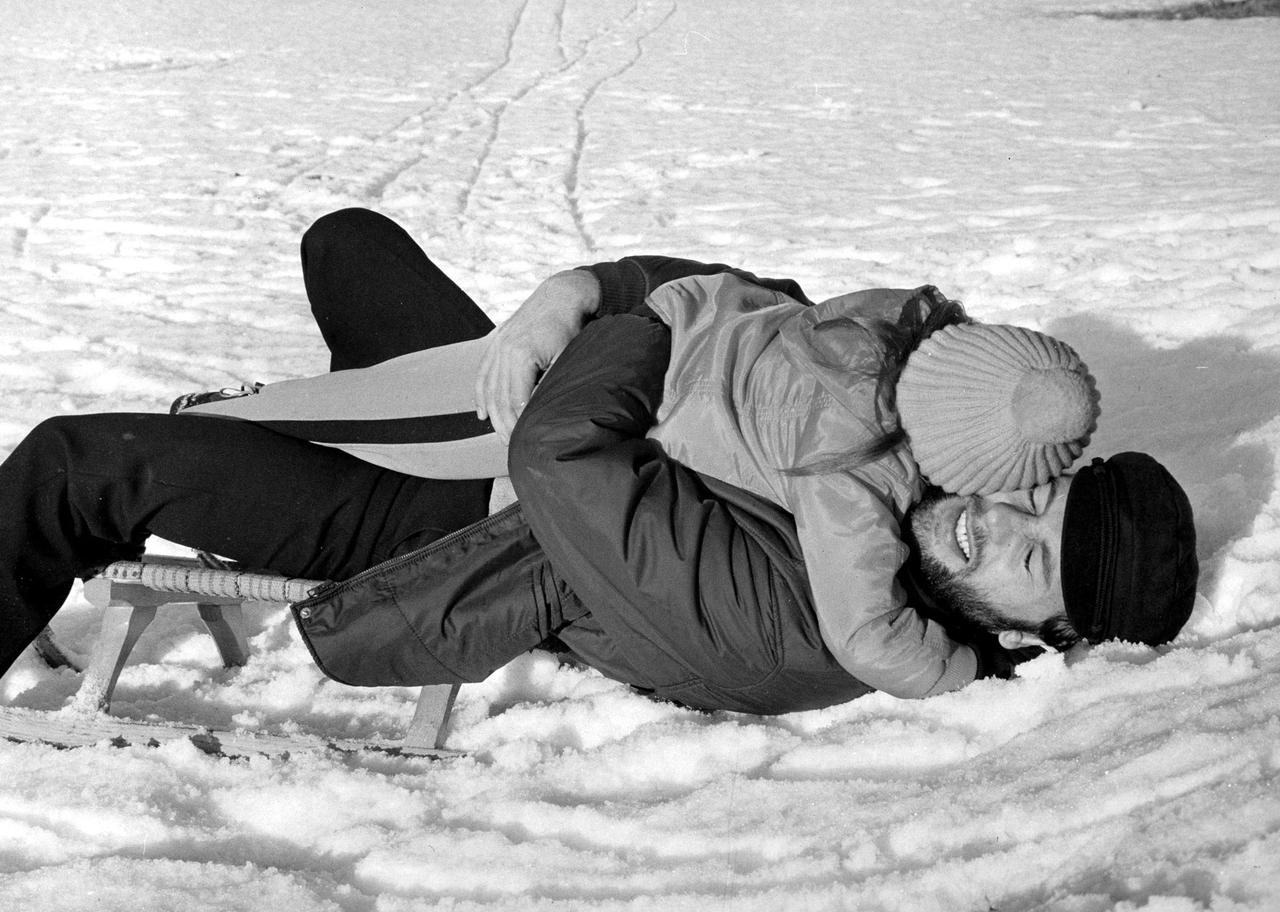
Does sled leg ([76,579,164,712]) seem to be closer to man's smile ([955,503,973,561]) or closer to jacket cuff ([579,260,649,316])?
jacket cuff ([579,260,649,316])

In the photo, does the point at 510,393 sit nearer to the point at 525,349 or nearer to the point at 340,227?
the point at 525,349

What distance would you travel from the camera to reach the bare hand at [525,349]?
2275 mm

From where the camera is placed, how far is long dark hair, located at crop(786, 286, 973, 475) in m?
2.01

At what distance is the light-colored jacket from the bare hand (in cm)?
18

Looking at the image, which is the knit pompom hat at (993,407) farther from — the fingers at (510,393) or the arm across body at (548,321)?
the fingers at (510,393)

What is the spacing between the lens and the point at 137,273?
508 centimetres

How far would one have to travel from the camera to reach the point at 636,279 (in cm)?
249

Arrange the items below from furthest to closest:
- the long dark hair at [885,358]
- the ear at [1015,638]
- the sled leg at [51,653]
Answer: the sled leg at [51,653] → the ear at [1015,638] → the long dark hair at [885,358]

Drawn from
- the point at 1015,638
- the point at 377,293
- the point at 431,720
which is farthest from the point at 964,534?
the point at 377,293

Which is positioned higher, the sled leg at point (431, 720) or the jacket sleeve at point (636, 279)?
the jacket sleeve at point (636, 279)

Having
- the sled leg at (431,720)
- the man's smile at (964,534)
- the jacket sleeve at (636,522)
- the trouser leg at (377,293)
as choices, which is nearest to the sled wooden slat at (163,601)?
the sled leg at (431,720)

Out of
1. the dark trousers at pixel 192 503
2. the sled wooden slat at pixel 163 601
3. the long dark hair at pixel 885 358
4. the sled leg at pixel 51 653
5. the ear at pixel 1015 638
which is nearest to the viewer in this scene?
the long dark hair at pixel 885 358

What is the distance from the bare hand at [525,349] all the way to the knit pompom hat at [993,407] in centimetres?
68

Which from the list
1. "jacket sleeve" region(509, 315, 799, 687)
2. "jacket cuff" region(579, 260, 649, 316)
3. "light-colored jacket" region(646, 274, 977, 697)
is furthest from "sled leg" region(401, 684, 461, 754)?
"jacket cuff" region(579, 260, 649, 316)
